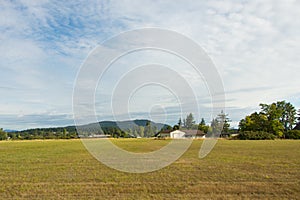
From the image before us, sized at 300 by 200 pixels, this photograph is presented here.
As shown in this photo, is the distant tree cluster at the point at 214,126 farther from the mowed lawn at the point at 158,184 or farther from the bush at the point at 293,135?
the mowed lawn at the point at 158,184

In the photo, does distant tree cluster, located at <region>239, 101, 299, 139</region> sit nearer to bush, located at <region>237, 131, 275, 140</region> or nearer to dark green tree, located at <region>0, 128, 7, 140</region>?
bush, located at <region>237, 131, 275, 140</region>

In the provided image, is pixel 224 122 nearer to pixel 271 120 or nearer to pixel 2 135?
pixel 271 120

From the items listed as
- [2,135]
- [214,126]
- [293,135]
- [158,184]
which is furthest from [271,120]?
[2,135]

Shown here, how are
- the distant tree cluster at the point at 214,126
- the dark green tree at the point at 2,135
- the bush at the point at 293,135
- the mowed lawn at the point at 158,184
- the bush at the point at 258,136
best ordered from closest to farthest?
the mowed lawn at the point at 158,184, the bush at the point at 258,136, the bush at the point at 293,135, the distant tree cluster at the point at 214,126, the dark green tree at the point at 2,135

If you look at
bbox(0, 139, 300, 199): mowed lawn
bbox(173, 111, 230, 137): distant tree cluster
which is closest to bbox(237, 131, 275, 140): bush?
bbox(173, 111, 230, 137): distant tree cluster

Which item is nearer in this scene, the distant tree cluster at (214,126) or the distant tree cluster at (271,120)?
the distant tree cluster at (271,120)

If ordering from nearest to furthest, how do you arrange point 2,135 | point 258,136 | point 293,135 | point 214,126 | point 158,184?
point 158,184 → point 258,136 → point 293,135 → point 214,126 → point 2,135

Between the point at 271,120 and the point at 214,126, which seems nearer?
the point at 271,120

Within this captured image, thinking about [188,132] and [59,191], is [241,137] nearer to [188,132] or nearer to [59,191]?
[188,132]

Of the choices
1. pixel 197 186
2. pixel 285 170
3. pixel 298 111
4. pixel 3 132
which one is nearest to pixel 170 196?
pixel 197 186

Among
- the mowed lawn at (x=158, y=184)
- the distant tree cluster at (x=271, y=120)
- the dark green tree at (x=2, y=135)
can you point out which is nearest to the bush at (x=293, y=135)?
the distant tree cluster at (x=271, y=120)

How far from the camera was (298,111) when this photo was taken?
94062mm

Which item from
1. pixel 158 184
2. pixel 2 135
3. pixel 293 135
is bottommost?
pixel 158 184

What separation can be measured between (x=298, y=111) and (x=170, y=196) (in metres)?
97.3
